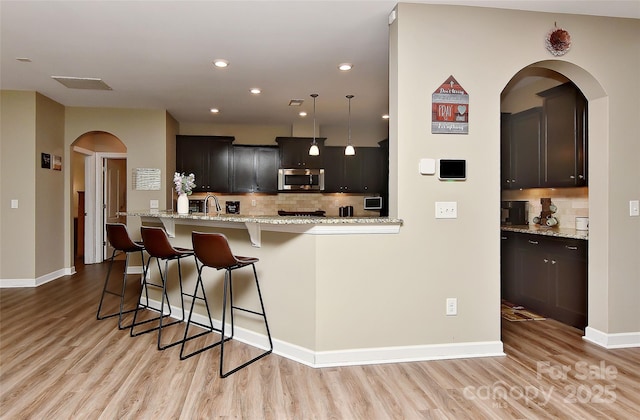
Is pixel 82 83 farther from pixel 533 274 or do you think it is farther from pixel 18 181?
pixel 533 274

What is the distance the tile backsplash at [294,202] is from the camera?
746 cm

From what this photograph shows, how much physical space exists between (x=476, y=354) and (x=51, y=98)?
6.32 meters

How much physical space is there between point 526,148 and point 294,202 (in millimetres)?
4236

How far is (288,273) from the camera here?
297cm

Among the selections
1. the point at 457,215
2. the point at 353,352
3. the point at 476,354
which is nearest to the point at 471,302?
the point at 476,354

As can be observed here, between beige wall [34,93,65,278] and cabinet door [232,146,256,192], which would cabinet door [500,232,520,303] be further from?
beige wall [34,93,65,278]

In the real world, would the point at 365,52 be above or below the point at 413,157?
above

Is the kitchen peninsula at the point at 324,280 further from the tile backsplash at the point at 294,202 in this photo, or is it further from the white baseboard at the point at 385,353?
the tile backsplash at the point at 294,202

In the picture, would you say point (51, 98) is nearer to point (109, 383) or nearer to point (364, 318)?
point (109, 383)

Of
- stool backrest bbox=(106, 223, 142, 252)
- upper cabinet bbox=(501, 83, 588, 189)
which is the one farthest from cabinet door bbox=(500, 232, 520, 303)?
stool backrest bbox=(106, 223, 142, 252)

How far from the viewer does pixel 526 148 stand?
175 inches

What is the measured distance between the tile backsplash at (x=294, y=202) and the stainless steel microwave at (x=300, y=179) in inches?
14.8

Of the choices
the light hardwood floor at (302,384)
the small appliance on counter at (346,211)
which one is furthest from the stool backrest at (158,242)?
the small appliance on counter at (346,211)

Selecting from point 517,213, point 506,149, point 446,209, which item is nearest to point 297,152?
point 506,149
